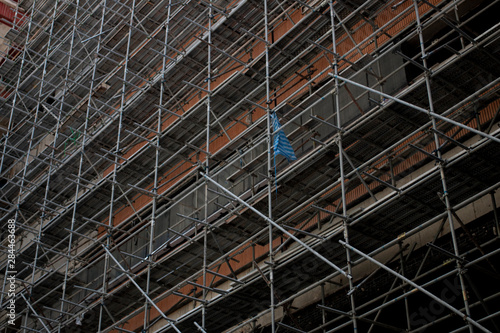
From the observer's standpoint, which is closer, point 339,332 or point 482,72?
point 482,72

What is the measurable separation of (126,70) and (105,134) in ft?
6.52

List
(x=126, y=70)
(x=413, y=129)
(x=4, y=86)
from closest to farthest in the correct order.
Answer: (x=413, y=129) → (x=126, y=70) → (x=4, y=86)

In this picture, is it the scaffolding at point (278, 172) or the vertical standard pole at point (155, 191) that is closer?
the scaffolding at point (278, 172)

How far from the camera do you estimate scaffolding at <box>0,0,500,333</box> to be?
41.1 feet

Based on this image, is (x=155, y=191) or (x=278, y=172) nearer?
(x=278, y=172)

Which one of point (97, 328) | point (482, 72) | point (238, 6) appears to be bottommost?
point (97, 328)

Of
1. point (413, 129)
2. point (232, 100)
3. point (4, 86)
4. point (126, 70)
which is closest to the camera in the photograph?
point (413, 129)

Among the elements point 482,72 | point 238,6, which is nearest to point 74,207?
point 238,6

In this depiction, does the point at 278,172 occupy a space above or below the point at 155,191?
below

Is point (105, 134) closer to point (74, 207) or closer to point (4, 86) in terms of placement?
point (74, 207)

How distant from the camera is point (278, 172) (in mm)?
16031

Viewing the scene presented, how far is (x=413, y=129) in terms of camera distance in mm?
13828

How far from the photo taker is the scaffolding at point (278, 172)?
12.5 meters

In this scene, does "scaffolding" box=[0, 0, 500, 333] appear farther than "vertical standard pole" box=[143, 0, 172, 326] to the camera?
No
